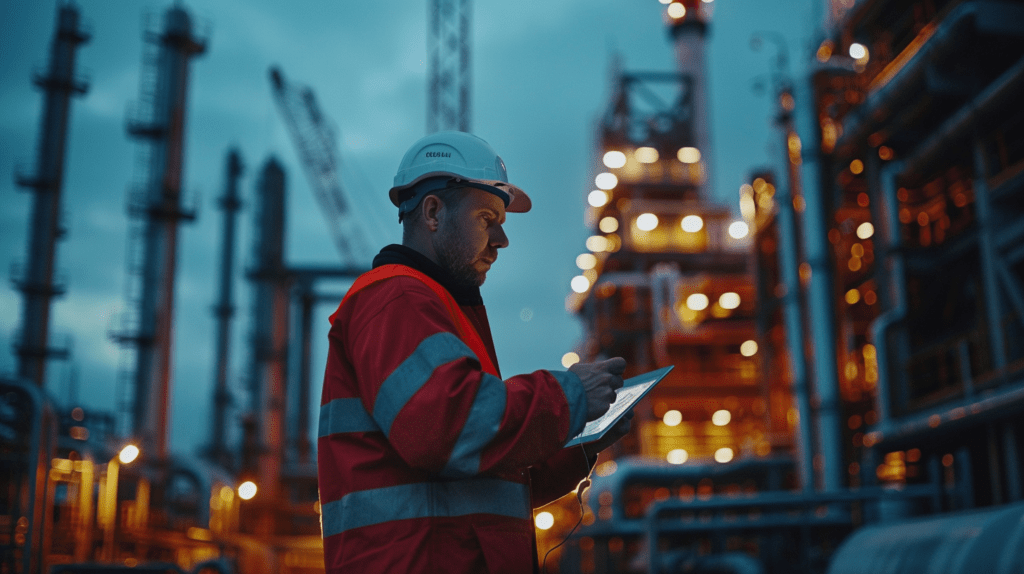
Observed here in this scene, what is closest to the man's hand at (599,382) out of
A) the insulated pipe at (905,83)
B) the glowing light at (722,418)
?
the insulated pipe at (905,83)

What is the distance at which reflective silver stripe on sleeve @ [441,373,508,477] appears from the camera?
2.43 meters

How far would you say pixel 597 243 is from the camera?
158 feet

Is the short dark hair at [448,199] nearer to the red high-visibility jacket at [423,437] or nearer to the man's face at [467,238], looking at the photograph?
the man's face at [467,238]

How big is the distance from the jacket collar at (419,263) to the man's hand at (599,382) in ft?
1.69

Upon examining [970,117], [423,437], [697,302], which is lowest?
[423,437]

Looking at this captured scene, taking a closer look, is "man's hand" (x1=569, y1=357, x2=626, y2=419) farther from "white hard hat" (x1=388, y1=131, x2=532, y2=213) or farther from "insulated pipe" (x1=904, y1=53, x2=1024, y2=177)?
"insulated pipe" (x1=904, y1=53, x2=1024, y2=177)

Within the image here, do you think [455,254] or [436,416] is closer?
[436,416]

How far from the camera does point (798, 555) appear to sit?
65.8 feet

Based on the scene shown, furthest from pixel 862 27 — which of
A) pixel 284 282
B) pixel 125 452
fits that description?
pixel 284 282

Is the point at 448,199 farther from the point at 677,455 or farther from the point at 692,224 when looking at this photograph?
the point at 692,224

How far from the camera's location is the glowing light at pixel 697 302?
3759cm

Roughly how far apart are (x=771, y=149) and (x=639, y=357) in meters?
16.6

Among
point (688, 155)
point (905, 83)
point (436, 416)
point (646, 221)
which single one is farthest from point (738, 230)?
point (436, 416)

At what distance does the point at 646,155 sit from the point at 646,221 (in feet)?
15.2
